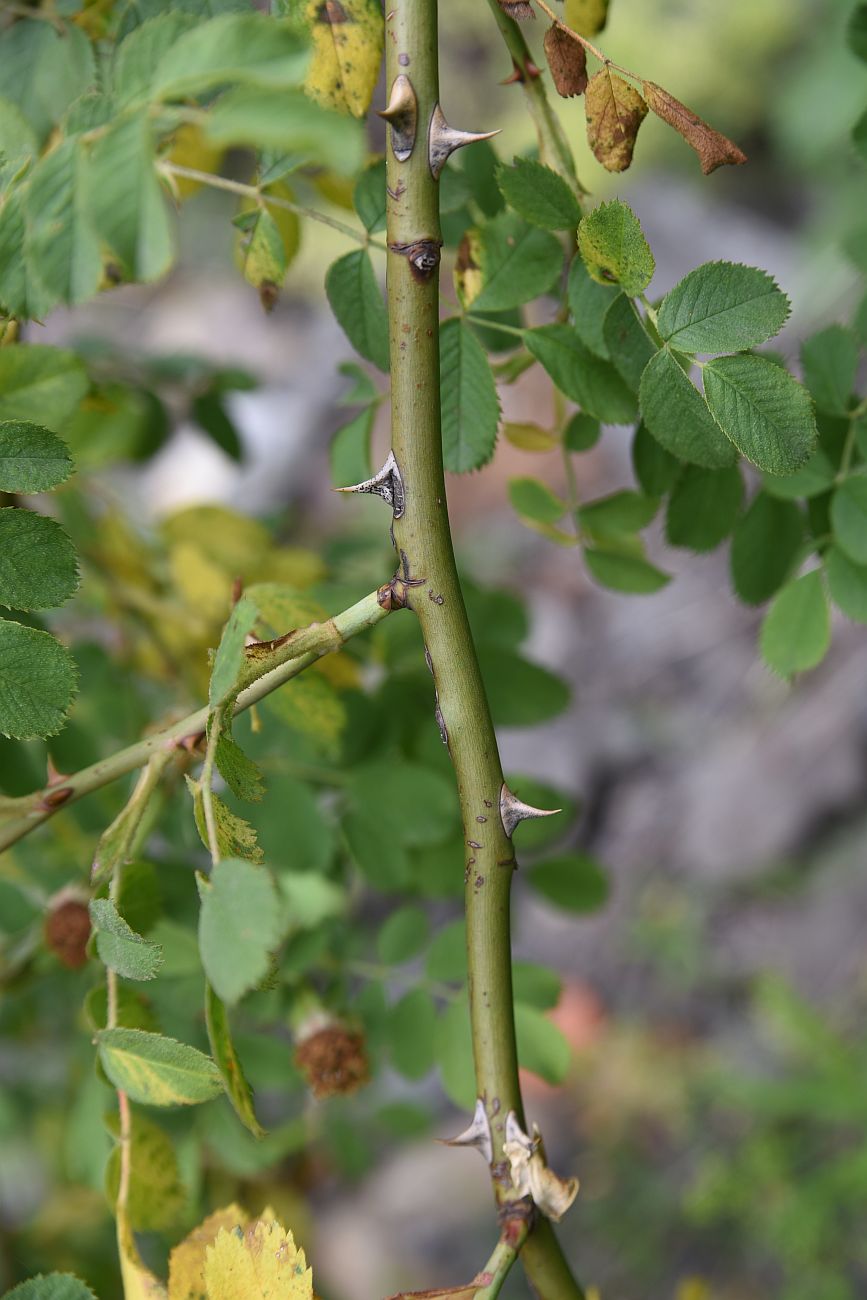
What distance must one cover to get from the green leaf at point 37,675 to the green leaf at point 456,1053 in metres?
0.34

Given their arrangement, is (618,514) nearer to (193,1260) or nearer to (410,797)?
(410,797)

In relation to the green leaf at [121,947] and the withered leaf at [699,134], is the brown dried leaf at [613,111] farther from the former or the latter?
the green leaf at [121,947]

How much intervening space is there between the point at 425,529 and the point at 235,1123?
0.56 metres

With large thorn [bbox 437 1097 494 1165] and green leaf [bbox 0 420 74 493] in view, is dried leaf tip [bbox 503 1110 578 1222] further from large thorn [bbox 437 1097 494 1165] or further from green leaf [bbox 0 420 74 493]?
green leaf [bbox 0 420 74 493]

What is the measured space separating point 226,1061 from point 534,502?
41cm

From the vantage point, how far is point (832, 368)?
596 millimetres

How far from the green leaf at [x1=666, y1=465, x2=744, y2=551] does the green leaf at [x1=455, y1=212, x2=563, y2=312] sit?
13 centimetres

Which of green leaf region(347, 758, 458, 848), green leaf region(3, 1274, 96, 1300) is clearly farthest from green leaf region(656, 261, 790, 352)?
green leaf region(3, 1274, 96, 1300)

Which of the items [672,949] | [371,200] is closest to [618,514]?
[371,200]

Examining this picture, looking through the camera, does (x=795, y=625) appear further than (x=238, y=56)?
Yes

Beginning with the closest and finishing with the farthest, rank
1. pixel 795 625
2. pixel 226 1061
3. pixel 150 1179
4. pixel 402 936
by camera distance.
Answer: pixel 226 1061 → pixel 150 1179 → pixel 795 625 → pixel 402 936

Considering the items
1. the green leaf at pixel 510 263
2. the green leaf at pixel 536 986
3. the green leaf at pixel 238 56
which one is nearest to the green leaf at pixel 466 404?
the green leaf at pixel 510 263

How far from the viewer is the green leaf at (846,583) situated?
573mm

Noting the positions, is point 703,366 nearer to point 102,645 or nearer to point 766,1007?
point 102,645
